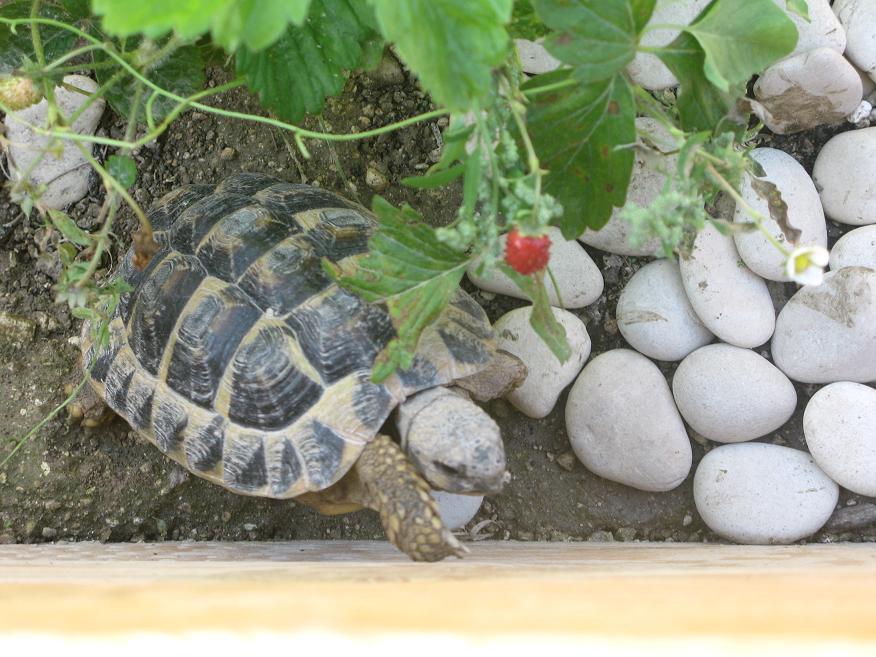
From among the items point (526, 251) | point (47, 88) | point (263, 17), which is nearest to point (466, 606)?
point (526, 251)

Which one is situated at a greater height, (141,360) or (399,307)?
(399,307)

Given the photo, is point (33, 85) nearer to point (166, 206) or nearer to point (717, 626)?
point (166, 206)

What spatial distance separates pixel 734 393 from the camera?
152 cm

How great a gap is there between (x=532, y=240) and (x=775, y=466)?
944 mm

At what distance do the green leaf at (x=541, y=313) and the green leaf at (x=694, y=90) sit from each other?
308 mm

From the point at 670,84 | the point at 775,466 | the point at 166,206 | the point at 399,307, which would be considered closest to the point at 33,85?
the point at 166,206

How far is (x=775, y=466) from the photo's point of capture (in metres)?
1.52

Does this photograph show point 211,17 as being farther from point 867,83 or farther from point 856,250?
point 867,83

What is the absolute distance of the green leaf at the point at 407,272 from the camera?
0.97 meters

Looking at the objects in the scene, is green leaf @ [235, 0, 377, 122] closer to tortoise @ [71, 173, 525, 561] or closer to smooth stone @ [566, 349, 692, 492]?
tortoise @ [71, 173, 525, 561]

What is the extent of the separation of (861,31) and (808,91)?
19 centimetres

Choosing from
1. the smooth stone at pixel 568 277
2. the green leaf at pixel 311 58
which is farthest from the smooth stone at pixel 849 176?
the green leaf at pixel 311 58

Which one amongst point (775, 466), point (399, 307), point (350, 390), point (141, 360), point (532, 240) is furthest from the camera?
point (775, 466)

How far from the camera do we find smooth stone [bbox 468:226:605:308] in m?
1.59
